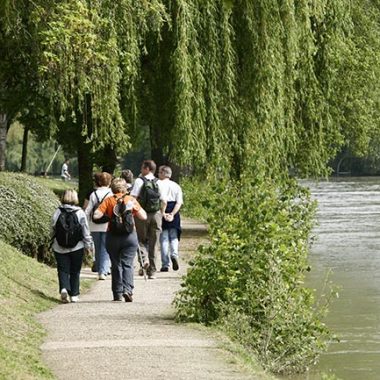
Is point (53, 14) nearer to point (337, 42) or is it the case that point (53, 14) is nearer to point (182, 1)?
point (182, 1)

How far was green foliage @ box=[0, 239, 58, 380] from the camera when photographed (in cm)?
996

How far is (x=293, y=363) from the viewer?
1254cm

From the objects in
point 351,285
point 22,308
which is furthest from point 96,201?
point 351,285

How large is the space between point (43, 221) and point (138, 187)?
2.00 metres

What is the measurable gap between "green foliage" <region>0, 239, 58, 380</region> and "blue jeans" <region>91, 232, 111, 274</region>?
0.71 m

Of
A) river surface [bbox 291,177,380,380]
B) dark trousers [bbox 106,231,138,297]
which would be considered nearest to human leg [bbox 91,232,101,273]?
dark trousers [bbox 106,231,138,297]

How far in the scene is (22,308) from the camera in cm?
1410

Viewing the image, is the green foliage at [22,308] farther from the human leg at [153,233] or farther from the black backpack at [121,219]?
the human leg at [153,233]

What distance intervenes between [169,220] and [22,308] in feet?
20.3

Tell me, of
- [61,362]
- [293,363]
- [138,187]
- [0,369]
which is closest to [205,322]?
[293,363]

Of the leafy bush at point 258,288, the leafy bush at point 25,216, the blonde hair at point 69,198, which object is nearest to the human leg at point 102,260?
the leafy bush at point 25,216

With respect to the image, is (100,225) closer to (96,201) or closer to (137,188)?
(96,201)

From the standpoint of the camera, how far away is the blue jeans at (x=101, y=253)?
731 inches

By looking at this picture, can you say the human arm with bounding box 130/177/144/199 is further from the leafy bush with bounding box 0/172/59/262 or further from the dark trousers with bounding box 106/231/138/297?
the dark trousers with bounding box 106/231/138/297
